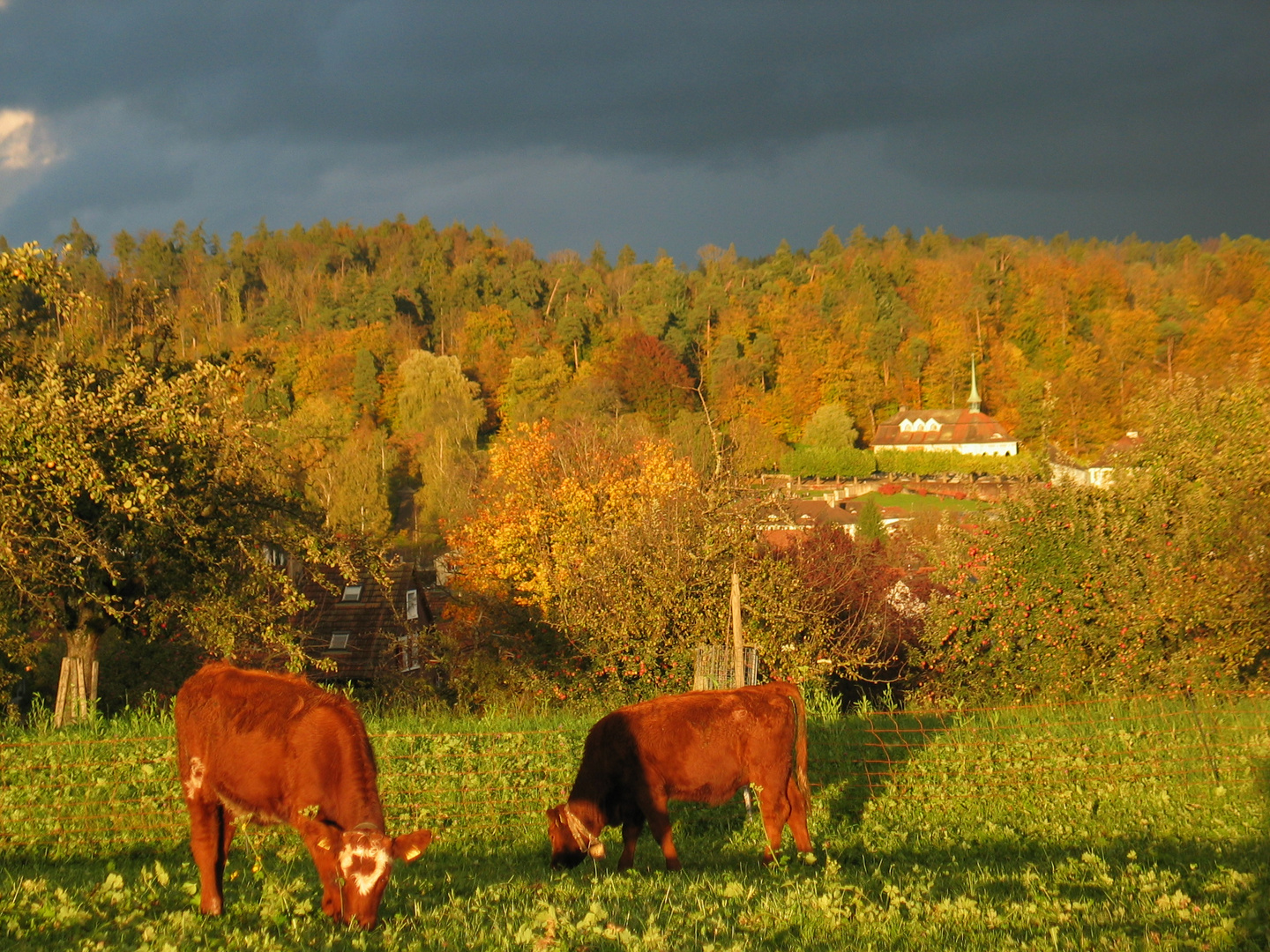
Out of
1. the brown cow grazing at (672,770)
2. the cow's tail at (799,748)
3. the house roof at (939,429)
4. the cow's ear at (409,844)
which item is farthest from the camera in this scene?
the house roof at (939,429)

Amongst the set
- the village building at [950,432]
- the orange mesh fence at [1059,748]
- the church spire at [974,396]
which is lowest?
the orange mesh fence at [1059,748]

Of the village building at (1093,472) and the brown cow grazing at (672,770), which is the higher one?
the village building at (1093,472)

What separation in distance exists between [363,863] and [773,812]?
363cm

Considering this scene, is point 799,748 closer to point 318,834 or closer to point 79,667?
point 318,834

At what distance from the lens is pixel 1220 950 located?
587 cm

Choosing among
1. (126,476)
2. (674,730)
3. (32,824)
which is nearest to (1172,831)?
(674,730)

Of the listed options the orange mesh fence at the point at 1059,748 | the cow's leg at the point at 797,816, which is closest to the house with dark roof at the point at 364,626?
the orange mesh fence at the point at 1059,748

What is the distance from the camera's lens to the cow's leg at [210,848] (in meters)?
6.64

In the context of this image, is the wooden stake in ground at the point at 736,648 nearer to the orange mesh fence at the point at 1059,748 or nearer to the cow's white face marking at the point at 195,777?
the orange mesh fence at the point at 1059,748

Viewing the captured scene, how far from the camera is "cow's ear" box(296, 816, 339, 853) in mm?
6543

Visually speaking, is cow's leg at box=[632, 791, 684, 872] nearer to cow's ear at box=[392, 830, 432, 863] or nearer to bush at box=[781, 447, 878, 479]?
cow's ear at box=[392, 830, 432, 863]

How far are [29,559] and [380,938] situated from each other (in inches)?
393

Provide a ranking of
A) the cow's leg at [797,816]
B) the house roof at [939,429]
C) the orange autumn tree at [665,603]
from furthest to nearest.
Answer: the house roof at [939,429] < the orange autumn tree at [665,603] < the cow's leg at [797,816]

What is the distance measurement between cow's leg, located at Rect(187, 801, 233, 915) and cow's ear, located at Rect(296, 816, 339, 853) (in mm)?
641
